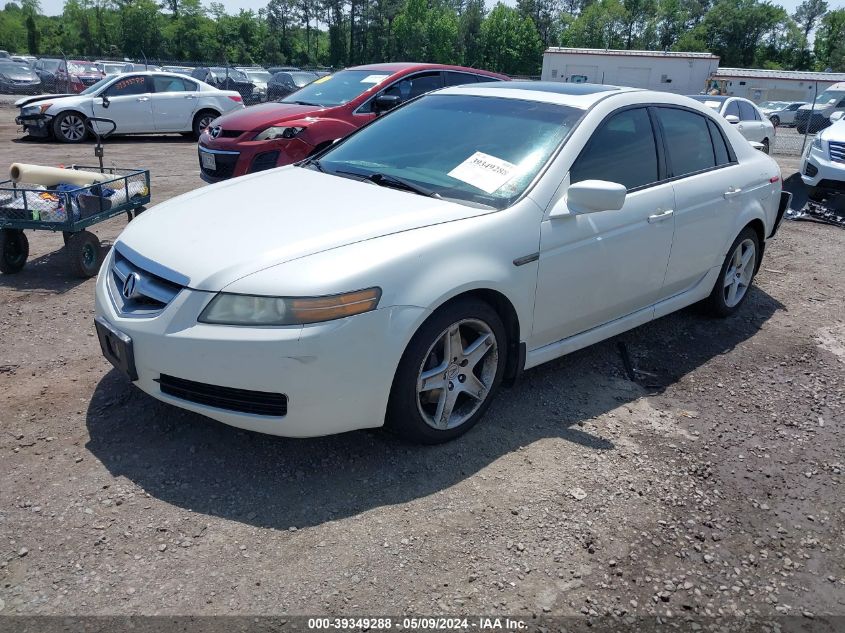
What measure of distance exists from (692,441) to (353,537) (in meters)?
1.90

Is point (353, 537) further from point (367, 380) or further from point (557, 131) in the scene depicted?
point (557, 131)

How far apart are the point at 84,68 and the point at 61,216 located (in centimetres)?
2565

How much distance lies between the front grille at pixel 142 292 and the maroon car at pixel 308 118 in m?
4.58

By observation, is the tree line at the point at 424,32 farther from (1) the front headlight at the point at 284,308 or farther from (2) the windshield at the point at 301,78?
(1) the front headlight at the point at 284,308

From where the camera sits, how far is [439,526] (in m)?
2.84

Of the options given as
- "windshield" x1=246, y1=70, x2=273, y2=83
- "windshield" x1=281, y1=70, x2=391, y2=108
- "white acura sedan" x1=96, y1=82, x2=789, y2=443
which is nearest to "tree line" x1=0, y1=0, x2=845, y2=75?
"windshield" x1=246, y1=70, x2=273, y2=83

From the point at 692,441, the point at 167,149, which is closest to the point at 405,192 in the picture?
the point at 692,441

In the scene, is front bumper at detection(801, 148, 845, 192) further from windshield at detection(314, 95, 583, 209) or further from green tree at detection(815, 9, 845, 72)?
green tree at detection(815, 9, 845, 72)

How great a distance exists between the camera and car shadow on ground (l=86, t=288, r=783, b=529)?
2.94 m

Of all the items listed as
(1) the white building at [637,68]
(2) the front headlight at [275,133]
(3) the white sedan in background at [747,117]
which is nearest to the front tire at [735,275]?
(2) the front headlight at [275,133]

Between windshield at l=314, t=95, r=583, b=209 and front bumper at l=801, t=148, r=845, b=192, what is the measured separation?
6789mm

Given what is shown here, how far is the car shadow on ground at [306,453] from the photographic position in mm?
2943

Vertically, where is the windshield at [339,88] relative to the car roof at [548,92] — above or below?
below

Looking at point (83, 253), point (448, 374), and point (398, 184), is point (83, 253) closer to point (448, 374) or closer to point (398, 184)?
point (398, 184)
